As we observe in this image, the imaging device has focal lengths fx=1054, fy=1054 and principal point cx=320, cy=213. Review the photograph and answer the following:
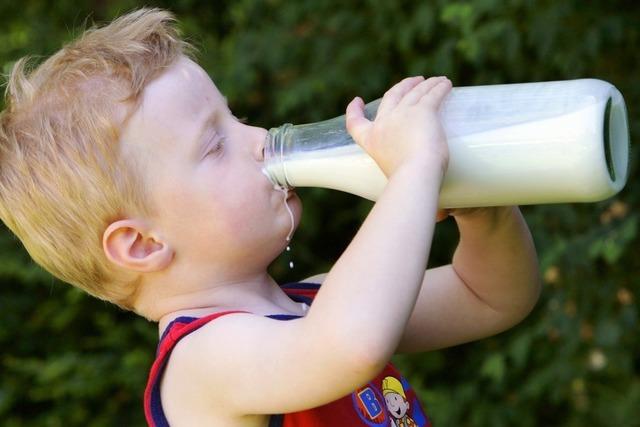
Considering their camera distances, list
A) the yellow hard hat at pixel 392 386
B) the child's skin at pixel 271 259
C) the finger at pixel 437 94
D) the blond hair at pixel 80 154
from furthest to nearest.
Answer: the yellow hard hat at pixel 392 386 < the blond hair at pixel 80 154 < the finger at pixel 437 94 < the child's skin at pixel 271 259

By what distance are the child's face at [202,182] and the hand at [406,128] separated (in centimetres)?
18

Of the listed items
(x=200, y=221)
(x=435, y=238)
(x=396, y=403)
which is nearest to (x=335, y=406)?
(x=396, y=403)

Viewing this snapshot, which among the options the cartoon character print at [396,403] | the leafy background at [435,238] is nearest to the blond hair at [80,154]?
the cartoon character print at [396,403]

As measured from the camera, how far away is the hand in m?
1.23

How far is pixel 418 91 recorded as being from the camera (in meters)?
1.31

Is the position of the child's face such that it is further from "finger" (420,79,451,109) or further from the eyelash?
"finger" (420,79,451,109)

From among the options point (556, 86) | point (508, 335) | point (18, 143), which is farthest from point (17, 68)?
point (508, 335)

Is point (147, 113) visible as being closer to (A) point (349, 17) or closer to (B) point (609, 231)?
(B) point (609, 231)

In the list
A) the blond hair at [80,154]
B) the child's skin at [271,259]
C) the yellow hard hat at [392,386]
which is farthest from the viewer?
the yellow hard hat at [392,386]

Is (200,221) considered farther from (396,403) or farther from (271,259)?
(396,403)

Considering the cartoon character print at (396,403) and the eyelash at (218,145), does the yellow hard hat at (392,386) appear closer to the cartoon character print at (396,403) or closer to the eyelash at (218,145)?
the cartoon character print at (396,403)

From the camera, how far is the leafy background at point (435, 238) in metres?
2.66

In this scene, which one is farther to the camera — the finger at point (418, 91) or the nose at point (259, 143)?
the nose at point (259, 143)

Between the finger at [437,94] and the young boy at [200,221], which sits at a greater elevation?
the finger at [437,94]
